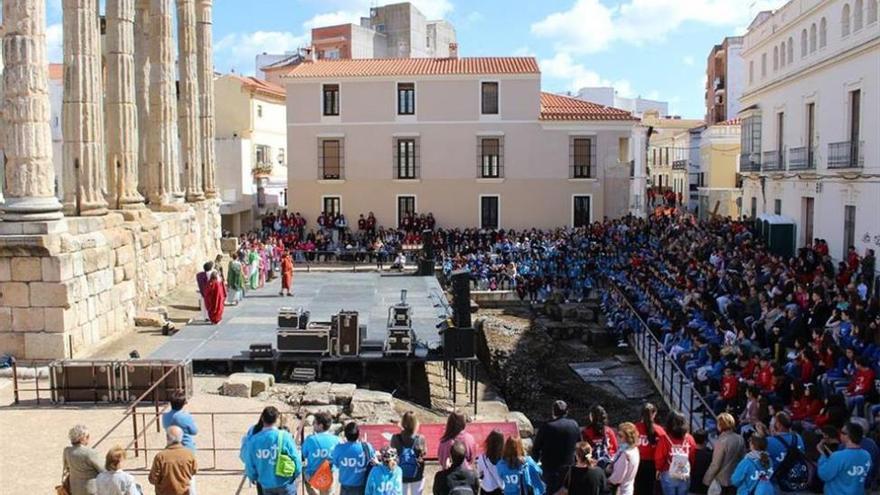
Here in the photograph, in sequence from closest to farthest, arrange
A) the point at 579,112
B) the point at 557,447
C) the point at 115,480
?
the point at 115,480 < the point at 557,447 < the point at 579,112

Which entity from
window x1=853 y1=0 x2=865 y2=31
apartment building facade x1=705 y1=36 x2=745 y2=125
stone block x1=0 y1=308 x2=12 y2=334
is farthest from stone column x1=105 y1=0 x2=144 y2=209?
apartment building facade x1=705 y1=36 x2=745 y2=125

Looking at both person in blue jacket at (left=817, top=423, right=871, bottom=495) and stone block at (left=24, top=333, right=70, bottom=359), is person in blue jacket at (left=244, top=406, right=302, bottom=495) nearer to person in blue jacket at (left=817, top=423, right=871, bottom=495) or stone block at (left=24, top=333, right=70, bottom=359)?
person in blue jacket at (left=817, top=423, right=871, bottom=495)

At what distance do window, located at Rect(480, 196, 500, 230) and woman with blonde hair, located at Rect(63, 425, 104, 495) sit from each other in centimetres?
3105

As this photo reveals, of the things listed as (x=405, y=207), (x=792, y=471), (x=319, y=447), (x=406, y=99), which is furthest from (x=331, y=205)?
(x=792, y=471)

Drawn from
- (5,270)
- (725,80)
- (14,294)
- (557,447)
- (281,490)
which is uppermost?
(725,80)

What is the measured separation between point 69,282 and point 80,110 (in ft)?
13.6

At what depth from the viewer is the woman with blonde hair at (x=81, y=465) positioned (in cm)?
807

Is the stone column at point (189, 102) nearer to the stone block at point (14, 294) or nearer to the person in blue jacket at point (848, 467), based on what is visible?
the stone block at point (14, 294)

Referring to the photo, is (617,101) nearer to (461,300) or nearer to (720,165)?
(720,165)

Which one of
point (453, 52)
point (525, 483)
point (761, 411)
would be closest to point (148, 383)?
point (525, 483)

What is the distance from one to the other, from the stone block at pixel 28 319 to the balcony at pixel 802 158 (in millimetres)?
21739

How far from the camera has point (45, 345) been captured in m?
15.0

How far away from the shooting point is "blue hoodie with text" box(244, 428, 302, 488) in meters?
8.22

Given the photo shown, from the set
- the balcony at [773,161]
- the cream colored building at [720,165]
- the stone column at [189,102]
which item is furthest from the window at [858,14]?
the cream colored building at [720,165]
